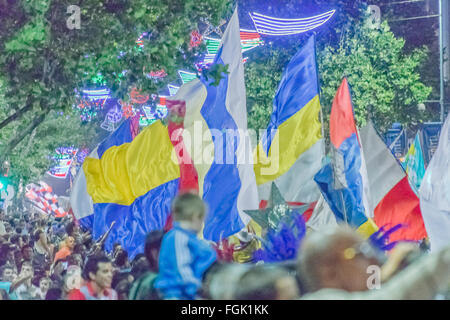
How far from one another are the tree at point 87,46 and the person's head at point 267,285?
4.96 m

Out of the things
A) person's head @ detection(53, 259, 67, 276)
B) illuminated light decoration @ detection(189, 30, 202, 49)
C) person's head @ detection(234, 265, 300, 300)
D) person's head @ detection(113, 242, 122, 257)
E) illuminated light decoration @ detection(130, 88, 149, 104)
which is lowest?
person's head @ detection(234, 265, 300, 300)

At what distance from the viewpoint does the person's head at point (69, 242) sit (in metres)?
12.4

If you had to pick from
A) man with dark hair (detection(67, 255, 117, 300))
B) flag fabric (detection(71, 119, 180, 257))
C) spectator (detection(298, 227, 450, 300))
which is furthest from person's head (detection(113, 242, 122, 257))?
spectator (detection(298, 227, 450, 300))

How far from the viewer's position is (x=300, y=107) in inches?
512

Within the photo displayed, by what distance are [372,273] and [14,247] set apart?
8.66 m

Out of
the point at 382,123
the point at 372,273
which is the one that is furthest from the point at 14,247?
the point at 382,123

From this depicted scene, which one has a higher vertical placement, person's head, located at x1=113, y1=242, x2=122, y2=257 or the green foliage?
the green foliage

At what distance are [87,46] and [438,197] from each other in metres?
4.70

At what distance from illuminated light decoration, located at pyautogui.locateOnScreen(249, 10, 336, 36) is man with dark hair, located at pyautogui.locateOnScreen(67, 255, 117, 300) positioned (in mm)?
16246

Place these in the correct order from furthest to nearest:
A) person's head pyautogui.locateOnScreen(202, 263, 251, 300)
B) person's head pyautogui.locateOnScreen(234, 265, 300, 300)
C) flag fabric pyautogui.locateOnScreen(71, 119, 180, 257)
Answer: flag fabric pyautogui.locateOnScreen(71, 119, 180, 257), person's head pyautogui.locateOnScreen(202, 263, 251, 300), person's head pyautogui.locateOnScreen(234, 265, 300, 300)

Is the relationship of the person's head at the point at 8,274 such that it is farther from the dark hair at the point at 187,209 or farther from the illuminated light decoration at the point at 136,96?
the dark hair at the point at 187,209

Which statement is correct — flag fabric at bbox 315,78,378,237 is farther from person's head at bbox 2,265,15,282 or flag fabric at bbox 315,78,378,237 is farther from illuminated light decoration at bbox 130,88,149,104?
person's head at bbox 2,265,15,282

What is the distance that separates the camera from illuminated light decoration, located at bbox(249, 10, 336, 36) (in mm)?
Result: 23359

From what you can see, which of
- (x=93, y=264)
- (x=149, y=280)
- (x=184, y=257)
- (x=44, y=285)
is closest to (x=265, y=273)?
(x=184, y=257)
